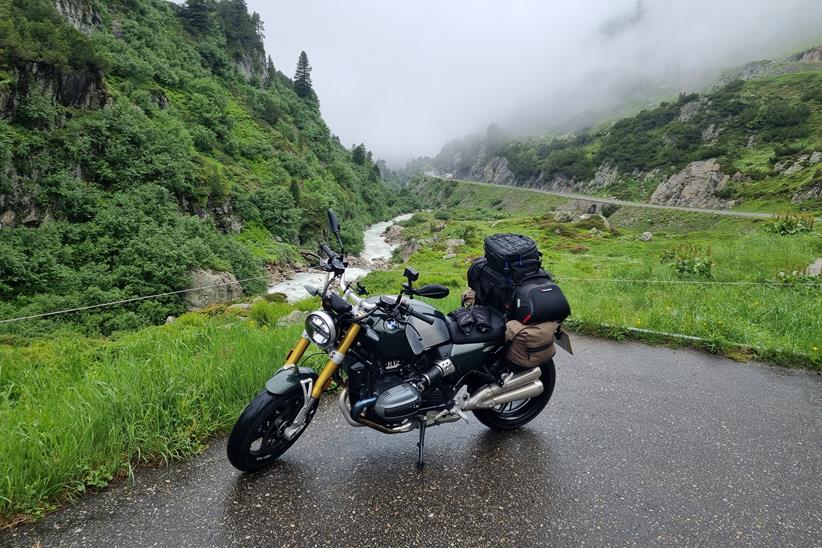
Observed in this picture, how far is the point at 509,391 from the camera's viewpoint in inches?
152

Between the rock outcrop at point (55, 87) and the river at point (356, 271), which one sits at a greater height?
the rock outcrop at point (55, 87)

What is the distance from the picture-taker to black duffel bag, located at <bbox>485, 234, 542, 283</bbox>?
383 cm

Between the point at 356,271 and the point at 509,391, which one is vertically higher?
the point at 509,391

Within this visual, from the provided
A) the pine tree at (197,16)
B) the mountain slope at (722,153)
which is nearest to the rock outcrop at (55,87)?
the pine tree at (197,16)

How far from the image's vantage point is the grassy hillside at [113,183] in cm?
1938

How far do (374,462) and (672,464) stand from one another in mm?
2721

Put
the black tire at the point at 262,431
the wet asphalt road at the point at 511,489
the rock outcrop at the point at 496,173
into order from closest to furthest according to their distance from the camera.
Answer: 1. the wet asphalt road at the point at 511,489
2. the black tire at the point at 262,431
3. the rock outcrop at the point at 496,173

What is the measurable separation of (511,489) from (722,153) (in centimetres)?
7895

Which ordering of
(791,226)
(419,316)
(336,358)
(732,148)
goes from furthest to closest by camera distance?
(732,148)
(791,226)
(419,316)
(336,358)

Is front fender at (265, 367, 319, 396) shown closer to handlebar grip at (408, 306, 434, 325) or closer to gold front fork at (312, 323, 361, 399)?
gold front fork at (312, 323, 361, 399)

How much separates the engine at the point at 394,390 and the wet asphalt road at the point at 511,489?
22.4 inches

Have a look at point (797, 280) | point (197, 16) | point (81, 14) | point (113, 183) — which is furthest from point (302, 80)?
point (797, 280)

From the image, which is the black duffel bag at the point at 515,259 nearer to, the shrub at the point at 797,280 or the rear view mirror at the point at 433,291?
the rear view mirror at the point at 433,291

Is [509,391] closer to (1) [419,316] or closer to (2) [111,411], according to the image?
(1) [419,316]
